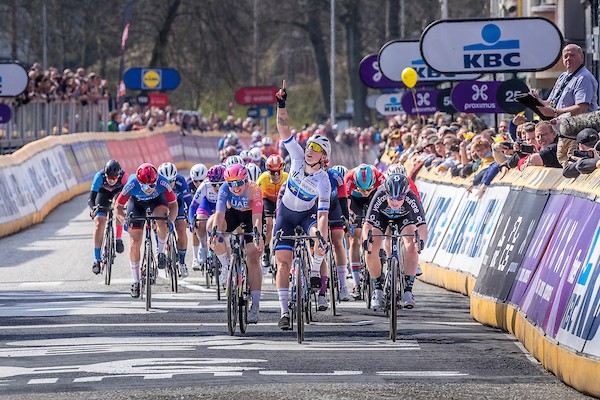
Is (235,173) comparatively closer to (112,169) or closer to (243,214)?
(243,214)

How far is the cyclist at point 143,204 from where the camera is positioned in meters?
18.9

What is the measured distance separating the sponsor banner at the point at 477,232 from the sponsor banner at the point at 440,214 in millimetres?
665

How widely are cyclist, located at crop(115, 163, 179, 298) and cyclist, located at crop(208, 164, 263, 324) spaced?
2.82m

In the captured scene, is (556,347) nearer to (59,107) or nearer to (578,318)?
(578,318)

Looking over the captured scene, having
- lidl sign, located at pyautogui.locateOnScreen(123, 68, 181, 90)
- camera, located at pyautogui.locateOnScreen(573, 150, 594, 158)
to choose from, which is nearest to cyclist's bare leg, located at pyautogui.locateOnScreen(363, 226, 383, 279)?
camera, located at pyautogui.locateOnScreen(573, 150, 594, 158)

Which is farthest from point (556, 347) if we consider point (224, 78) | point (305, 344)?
point (224, 78)

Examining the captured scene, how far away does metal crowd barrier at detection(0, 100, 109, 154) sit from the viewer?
124 feet

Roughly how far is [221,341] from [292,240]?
1.50 m

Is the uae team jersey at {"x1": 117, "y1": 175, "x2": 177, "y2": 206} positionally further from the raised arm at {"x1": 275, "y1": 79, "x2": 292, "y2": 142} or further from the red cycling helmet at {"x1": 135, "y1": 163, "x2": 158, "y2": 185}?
the raised arm at {"x1": 275, "y1": 79, "x2": 292, "y2": 142}

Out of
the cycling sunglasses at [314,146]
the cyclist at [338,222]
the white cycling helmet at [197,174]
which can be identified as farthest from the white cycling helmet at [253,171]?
the cycling sunglasses at [314,146]

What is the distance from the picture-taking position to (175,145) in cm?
5931

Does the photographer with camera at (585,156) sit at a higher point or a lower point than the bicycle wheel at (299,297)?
higher

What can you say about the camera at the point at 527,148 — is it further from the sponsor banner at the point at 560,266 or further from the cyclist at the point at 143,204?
the sponsor banner at the point at 560,266

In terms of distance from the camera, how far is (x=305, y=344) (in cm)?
1412
